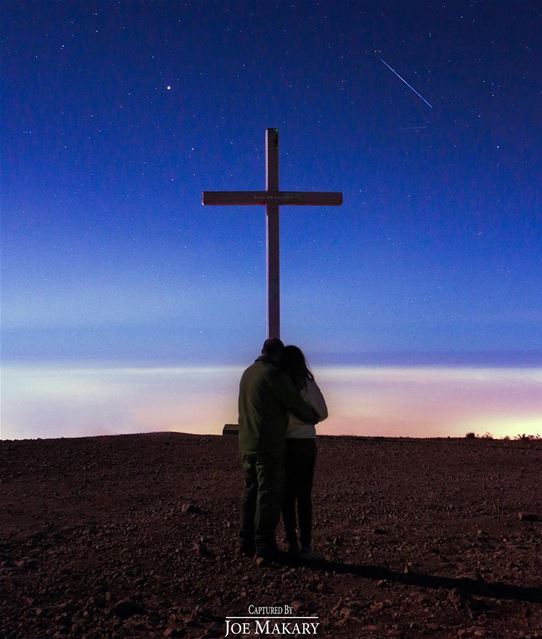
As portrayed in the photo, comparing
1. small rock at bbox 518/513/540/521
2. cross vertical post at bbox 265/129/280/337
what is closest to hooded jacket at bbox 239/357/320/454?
small rock at bbox 518/513/540/521

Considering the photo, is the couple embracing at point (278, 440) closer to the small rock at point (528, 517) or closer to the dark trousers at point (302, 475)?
the dark trousers at point (302, 475)

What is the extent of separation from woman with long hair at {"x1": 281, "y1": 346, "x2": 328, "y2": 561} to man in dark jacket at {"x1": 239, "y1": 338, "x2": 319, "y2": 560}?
0.08 meters

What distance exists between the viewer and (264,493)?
6.21 metres

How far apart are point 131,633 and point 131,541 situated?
224cm

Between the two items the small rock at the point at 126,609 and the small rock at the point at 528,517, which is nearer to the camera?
the small rock at the point at 126,609

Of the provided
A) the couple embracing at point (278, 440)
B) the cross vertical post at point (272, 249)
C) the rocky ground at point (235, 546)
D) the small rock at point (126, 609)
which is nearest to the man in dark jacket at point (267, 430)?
the couple embracing at point (278, 440)

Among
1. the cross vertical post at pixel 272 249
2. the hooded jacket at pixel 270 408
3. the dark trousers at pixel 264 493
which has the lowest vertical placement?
the dark trousers at pixel 264 493

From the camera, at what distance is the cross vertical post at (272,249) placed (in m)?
11.7

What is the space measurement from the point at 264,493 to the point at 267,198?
6382mm

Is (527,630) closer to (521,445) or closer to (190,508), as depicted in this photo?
(190,508)

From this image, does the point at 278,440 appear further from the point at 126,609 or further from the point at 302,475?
the point at 126,609

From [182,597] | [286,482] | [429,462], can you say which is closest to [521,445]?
[429,462]

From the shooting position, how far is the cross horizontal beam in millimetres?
11680

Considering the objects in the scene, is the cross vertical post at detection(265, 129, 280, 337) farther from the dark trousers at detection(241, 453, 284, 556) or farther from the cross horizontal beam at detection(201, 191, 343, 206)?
the dark trousers at detection(241, 453, 284, 556)
